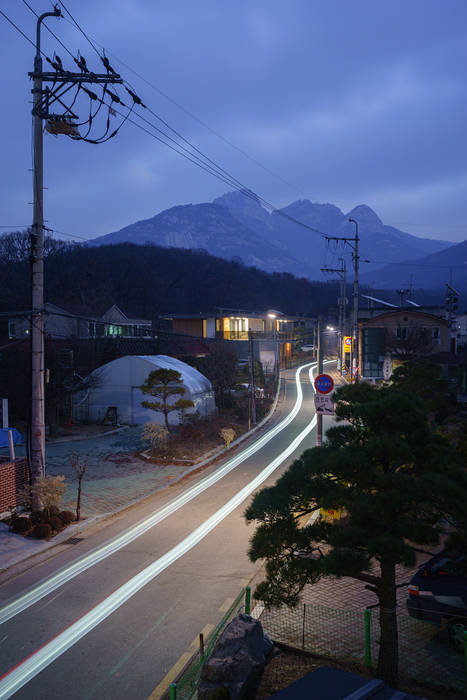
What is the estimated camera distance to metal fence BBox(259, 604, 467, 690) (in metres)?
7.35

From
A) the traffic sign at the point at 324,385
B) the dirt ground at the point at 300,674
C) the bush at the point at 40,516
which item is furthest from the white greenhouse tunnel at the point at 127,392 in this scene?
the dirt ground at the point at 300,674

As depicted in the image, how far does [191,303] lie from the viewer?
385 ft

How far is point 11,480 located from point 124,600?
6605 mm

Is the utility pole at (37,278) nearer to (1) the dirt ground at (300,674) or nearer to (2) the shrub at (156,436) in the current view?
(1) the dirt ground at (300,674)

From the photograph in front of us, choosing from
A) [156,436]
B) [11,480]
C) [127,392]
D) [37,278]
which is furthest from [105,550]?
[127,392]

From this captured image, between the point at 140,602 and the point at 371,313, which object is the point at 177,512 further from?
the point at 371,313

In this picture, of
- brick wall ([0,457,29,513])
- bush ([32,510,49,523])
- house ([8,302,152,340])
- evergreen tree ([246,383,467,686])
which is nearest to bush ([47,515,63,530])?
bush ([32,510,49,523])

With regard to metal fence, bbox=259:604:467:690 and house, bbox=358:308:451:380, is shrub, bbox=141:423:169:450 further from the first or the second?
house, bbox=358:308:451:380

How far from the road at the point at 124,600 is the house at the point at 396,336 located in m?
41.7

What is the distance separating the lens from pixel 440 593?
27.1 feet

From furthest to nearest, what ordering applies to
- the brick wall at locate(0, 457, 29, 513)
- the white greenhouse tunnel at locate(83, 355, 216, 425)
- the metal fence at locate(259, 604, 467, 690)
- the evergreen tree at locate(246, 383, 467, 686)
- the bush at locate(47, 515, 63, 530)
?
1. the white greenhouse tunnel at locate(83, 355, 216, 425)
2. the brick wall at locate(0, 457, 29, 513)
3. the bush at locate(47, 515, 63, 530)
4. the metal fence at locate(259, 604, 467, 690)
5. the evergreen tree at locate(246, 383, 467, 686)

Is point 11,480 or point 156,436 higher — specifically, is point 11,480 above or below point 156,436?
above

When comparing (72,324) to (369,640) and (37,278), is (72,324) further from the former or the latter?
(369,640)

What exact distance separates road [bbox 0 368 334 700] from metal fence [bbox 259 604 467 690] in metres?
1.58
